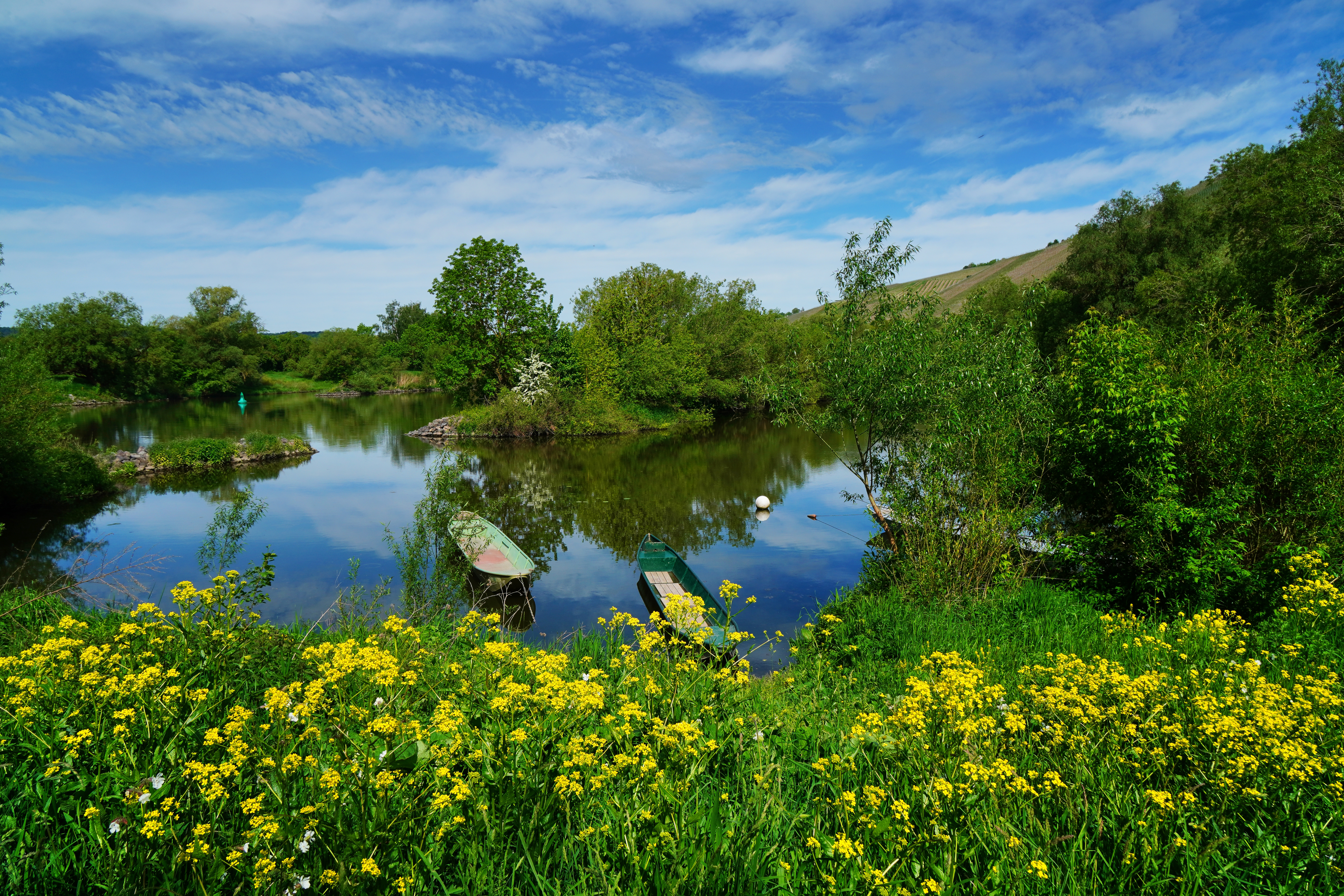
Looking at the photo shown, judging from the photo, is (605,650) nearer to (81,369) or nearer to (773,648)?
(773,648)

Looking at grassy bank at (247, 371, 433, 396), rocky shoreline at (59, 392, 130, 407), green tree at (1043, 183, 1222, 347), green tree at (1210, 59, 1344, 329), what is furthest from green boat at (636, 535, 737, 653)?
grassy bank at (247, 371, 433, 396)

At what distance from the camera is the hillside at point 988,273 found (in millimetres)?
95062

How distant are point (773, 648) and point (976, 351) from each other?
7111 millimetres

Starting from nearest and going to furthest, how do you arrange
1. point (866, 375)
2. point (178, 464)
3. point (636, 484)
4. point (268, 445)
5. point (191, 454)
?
1. point (866, 375)
2. point (636, 484)
3. point (178, 464)
4. point (191, 454)
5. point (268, 445)

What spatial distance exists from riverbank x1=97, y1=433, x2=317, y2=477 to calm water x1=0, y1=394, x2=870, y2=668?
1266mm

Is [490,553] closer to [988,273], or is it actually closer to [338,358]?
[338,358]

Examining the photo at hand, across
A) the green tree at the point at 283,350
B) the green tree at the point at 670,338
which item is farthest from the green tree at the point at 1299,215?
the green tree at the point at 283,350

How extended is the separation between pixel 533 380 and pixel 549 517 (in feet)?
68.6

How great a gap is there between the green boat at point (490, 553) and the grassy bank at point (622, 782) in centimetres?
1047

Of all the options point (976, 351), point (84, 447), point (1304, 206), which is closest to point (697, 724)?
point (976, 351)

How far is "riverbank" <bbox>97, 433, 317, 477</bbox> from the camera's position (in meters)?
27.6

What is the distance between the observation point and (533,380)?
1634 inches

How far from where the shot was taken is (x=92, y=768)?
2.95 meters

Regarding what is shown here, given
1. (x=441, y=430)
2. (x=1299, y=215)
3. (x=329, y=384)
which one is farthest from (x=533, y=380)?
(x=329, y=384)
